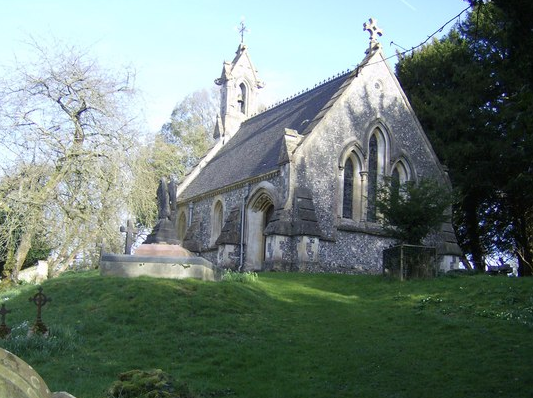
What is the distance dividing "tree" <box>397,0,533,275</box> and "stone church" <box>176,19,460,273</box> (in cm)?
247

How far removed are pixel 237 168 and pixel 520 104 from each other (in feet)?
69.3

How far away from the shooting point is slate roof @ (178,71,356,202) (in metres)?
27.4

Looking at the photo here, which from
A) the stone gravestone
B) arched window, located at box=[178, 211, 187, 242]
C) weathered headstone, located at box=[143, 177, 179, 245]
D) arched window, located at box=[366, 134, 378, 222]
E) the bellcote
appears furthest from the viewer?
the bellcote

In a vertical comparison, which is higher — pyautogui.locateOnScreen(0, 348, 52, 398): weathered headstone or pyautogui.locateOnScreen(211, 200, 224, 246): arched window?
pyautogui.locateOnScreen(211, 200, 224, 246): arched window

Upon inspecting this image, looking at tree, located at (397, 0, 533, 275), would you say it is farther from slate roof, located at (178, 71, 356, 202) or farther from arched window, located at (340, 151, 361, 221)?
slate roof, located at (178, 71, 356, 202)

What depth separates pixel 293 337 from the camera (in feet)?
40.6

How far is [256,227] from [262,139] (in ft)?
17.5

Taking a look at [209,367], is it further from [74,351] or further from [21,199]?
[21,199]

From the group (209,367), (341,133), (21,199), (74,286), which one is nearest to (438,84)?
(341,133)

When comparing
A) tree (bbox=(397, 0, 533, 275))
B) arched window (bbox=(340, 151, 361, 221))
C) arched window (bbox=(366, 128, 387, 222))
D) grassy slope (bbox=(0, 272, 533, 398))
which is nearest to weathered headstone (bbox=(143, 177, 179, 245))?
grassy slope (bbox=(0, 272, 533, 398))

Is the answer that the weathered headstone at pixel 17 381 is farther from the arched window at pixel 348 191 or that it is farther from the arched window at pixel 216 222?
the arched window at pixel 216 222

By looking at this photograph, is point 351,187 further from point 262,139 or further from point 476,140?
point 476,140

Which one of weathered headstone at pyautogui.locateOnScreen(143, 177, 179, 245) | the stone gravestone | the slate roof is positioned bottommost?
the stone gravestone

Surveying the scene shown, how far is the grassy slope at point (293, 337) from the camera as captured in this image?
9.56 meters
